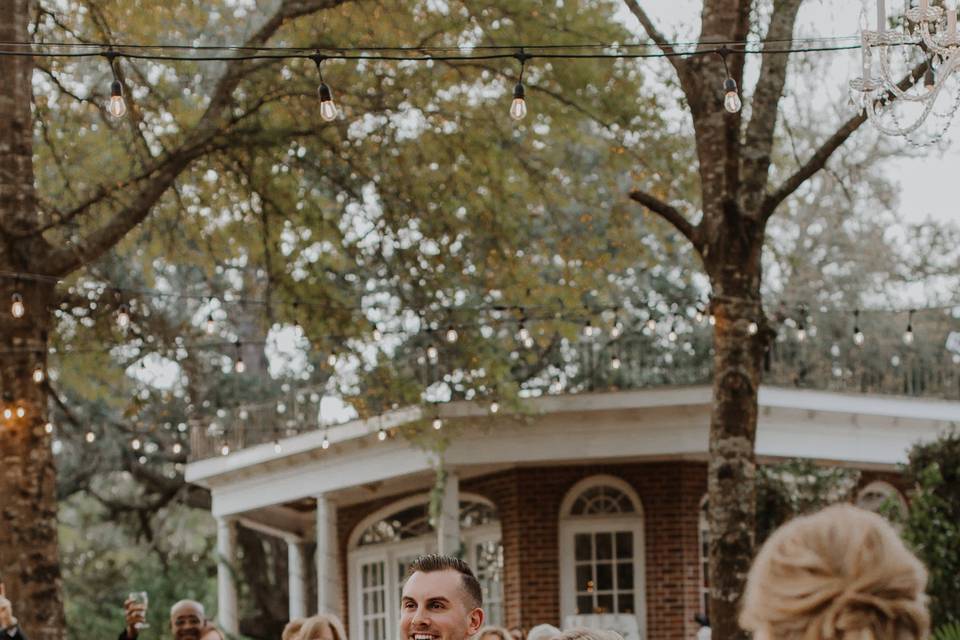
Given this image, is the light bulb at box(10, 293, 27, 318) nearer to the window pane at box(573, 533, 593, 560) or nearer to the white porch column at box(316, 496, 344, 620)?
the white porch column at box(316, 496, 344, 620)

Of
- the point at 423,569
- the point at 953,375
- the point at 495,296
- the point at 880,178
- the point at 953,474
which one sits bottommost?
the point at 423,569

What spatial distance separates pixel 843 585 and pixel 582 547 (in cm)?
1945

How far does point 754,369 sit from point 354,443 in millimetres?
9578

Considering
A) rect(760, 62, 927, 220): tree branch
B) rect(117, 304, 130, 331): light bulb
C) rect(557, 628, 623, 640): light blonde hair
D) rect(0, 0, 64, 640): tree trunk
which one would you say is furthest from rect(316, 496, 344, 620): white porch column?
rect(557, 628, 623, 640): light blonde hair

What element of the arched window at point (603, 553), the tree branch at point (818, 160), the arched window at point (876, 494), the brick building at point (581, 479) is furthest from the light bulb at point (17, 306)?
the arched window at point (876, 494)

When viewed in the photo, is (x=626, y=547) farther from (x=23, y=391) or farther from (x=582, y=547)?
(x=23, y=391)

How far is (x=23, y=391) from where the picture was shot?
570 inches

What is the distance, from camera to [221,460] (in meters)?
24.8

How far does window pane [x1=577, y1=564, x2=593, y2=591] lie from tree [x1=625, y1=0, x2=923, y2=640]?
8186 mm

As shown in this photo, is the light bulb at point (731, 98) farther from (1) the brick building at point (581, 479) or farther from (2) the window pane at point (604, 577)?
(2) the window pane at point (604, 577)

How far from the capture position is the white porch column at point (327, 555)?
22.6 m

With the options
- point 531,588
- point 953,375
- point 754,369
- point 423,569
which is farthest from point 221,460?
point 423,569

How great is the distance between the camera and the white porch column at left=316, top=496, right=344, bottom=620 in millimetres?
22625

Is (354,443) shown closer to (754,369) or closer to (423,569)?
(754,369)
